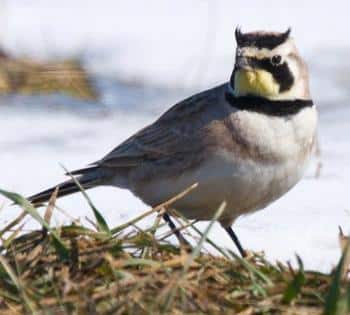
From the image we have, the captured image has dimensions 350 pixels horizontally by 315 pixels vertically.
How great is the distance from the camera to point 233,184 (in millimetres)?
5211

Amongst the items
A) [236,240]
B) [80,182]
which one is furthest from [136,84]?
[236,240]

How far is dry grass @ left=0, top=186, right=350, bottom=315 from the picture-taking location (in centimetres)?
367

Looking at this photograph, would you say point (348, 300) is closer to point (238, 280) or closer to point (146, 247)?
point (238, 280)

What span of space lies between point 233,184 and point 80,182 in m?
1.04

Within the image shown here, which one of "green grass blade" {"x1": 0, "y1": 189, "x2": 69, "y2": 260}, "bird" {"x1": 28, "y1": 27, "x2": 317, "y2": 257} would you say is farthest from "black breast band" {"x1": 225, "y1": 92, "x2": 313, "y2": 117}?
"green grass blade" {"x1": 0, "y1": 189, "x2": 69, "y2": 260}

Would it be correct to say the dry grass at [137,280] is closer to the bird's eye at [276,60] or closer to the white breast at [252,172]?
the white breast at [252,172]

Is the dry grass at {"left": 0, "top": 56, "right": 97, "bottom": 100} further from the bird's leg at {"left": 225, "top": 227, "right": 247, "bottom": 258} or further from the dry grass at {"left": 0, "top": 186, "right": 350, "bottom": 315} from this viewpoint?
the dry grass at {"left": 0, "top": 186, "right": 350, "bottom": 315}

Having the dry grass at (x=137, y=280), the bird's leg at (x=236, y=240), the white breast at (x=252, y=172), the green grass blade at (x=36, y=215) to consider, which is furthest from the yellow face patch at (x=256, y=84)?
the green grass blade at (x=36, y=215)

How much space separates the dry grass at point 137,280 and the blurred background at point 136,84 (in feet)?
3.45

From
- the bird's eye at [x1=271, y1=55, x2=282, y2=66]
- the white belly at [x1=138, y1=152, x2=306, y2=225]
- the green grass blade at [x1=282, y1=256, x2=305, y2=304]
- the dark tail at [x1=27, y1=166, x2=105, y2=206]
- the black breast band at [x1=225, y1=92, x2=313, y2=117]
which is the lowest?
the dark tail at [x1=27, y1=166, x2=105, y2=206]

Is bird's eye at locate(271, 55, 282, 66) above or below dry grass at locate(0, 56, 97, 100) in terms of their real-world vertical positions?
above

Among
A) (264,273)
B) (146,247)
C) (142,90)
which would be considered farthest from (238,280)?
(142,90)

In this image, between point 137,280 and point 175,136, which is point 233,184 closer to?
point 175,136

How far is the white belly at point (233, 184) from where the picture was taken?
521 centimetres
